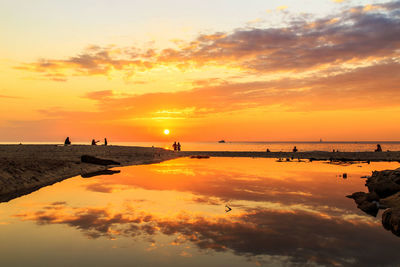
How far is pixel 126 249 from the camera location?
876cm

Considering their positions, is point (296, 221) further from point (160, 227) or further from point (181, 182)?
point (181, 182)

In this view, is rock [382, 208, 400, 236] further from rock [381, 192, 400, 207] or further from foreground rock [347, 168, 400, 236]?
rock [381, 192, 400, 207]

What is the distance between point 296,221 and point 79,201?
10.6m

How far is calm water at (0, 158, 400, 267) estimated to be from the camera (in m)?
8.19

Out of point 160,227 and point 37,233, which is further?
point 160,227

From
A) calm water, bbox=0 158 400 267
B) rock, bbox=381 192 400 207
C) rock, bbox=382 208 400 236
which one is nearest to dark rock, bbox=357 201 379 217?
calm water, bbox=0 158 400 267

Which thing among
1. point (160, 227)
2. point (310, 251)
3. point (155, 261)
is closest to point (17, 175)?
point (160, 227)

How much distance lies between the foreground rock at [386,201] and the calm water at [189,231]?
441 millimetres

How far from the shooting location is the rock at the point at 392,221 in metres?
10.7

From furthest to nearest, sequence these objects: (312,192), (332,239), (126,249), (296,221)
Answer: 1. (312,192)
2. (296,221)
3. (332,239)
4. (126,249)

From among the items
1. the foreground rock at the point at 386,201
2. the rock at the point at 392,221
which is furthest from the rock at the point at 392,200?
the rock at the point at 392,221

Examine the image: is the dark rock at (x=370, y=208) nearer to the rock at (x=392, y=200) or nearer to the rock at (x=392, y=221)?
the rock at (x=392, y=200)

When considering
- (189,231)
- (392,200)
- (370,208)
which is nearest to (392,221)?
(370,208)

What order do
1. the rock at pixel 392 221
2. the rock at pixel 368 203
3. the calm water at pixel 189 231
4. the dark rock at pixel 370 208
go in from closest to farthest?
the calm water at pixel 189 231 → the rock at pixel 392 221 → the dark rock at pixel 370 208 → the rock at pixel 368 203
